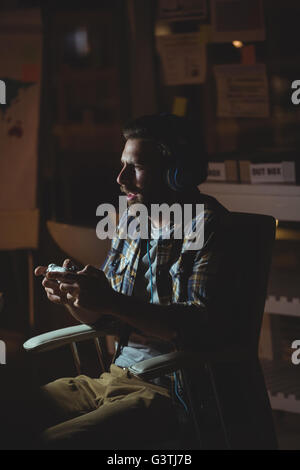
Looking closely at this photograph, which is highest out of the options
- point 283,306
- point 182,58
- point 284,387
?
point 182,58

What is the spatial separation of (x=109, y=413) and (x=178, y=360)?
0.23 m

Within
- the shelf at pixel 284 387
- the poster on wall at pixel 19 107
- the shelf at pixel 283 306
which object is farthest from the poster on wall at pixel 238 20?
the shelf at pixel 284 387

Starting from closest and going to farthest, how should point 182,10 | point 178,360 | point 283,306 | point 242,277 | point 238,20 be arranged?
1. point 178,360
2. point 242,277
3. point 283,306
4. point 238,20
5. point 182,10

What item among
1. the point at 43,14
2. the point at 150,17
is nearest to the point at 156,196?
the point at 150,17

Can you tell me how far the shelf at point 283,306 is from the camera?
105 inches

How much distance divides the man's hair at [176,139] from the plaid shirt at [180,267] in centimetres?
11

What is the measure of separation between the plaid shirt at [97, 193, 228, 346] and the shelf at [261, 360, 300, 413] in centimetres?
98

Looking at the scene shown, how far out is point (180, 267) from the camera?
187cm

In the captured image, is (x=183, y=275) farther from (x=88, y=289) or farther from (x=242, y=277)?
(x=88, y=289)

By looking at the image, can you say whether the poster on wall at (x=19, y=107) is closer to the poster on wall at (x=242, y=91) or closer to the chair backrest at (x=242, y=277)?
the poster on wall at (x=242, y=91)

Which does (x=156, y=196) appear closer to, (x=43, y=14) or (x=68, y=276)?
(x=68, y=276)

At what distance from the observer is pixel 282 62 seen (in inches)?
125

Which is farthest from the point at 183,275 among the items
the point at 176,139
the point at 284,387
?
the point at 284,387
